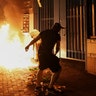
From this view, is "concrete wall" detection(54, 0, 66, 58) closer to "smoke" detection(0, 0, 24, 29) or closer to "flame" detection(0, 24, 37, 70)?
"flame" detection(0, 24, 37, 70)

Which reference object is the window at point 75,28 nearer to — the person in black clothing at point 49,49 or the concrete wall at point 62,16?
the concrete wall at point 62,16

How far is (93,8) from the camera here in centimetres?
1123

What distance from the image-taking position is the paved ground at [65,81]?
8766 millimetres

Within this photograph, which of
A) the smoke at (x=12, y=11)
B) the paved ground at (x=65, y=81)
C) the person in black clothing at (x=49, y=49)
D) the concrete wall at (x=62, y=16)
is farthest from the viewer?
the smoke at (x=12, y=11)

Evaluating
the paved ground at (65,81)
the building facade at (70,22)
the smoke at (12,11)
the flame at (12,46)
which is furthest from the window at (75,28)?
the smoke at (12,11)

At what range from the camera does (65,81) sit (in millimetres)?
10258

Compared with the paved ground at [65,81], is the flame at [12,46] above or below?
above

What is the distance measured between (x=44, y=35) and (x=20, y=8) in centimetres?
920

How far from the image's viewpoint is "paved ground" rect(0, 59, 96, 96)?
877 cm

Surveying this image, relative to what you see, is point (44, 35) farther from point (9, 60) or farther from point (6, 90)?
point (9, 60)

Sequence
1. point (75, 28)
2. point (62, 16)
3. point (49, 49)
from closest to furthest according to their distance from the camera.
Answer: point (49, 49), point (75, 28), point (62, 16)

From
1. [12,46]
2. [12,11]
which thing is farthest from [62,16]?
[12,11]

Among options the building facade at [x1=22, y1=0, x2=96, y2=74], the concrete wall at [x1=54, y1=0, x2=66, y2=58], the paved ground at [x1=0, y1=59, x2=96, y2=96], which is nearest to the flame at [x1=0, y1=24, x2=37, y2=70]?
the building facade at [x1=22, y1=0, x2=96, y2=74]

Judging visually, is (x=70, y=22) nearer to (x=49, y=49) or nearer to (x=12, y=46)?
(x=12, y=46)
